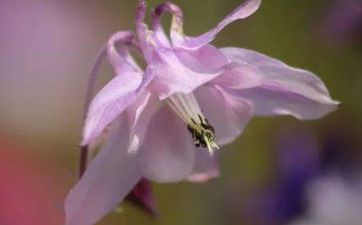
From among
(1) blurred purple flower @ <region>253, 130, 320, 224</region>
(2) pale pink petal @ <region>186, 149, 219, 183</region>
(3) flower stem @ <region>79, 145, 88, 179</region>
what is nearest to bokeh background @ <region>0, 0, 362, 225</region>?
(1) blurred purple flower @ <region>253, 130, 320, 224</region>

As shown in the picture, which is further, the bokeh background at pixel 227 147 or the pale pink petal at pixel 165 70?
the bokeh background at pixel 227 147

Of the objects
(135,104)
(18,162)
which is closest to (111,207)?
(135,104)

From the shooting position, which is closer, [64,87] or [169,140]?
[169,140]

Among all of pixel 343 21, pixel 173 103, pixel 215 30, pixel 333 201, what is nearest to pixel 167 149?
pixel 173 103

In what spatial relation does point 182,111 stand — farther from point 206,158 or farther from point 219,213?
point 219,213

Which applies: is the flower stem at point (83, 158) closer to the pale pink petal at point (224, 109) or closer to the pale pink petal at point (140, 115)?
the pale pink petal at point (140, 115)

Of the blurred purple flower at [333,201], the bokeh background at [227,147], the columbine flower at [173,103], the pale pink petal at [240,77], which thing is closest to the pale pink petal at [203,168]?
the columbine flower at [173,103]
